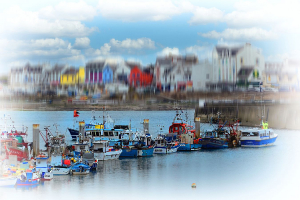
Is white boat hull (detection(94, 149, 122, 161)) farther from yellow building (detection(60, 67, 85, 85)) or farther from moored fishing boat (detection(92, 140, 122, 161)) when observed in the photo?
yellow building (detection(60, 67, 85, 85))

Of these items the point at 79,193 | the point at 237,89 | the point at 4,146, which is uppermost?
the point at 237,89

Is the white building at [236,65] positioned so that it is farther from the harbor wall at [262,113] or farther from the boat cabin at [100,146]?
the boat cabin at [100,146]

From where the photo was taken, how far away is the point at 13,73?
125ft

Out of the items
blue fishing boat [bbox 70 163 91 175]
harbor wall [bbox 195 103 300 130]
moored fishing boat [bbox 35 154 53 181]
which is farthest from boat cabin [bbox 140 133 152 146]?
harbor wall [bbox 195 103 300 130]

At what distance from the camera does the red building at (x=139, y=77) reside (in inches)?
1393

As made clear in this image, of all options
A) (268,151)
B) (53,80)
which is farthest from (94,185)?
(53,80)

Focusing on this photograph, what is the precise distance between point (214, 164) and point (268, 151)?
4419mm

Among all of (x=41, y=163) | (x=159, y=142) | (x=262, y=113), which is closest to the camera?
(x=41, y=163)

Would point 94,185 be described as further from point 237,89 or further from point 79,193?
point 237,89

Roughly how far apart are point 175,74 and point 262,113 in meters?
6.53

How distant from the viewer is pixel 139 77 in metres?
36.1

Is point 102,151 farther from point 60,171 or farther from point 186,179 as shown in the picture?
point 186,179

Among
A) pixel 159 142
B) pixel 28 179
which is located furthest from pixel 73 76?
pixel 28 179

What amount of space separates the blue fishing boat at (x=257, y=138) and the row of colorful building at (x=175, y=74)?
898cm
